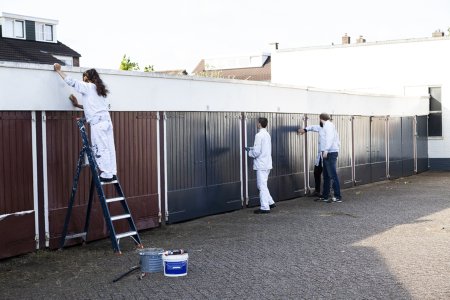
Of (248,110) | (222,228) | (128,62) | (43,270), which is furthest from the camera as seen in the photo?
(128,62)

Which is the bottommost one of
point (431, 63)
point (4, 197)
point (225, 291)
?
point (225, 291)

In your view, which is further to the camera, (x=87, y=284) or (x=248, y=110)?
(x=248, y=110)

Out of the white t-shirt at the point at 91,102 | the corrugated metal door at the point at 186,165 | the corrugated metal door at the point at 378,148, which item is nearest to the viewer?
the white t-shirt at the point at 91,102

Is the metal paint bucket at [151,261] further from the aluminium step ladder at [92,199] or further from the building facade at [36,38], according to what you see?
the building facade at [36,38]

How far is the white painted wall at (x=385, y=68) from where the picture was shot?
2667 centimetres

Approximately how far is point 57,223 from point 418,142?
59.7 feet

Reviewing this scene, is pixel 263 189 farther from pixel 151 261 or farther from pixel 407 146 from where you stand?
pixel 407 146

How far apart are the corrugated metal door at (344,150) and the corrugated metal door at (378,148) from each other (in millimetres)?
1747

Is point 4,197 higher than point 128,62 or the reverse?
the reverse

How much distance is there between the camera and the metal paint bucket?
852 centimetres

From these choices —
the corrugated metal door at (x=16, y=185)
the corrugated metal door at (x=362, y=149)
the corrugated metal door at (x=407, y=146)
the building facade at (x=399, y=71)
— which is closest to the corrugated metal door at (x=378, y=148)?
the corrugated metal door at (x=362, y=149)

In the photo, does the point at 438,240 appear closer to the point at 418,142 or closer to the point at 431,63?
the point at 418,142

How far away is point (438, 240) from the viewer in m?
10.9

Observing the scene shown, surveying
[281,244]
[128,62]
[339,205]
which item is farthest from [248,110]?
[128,62]
